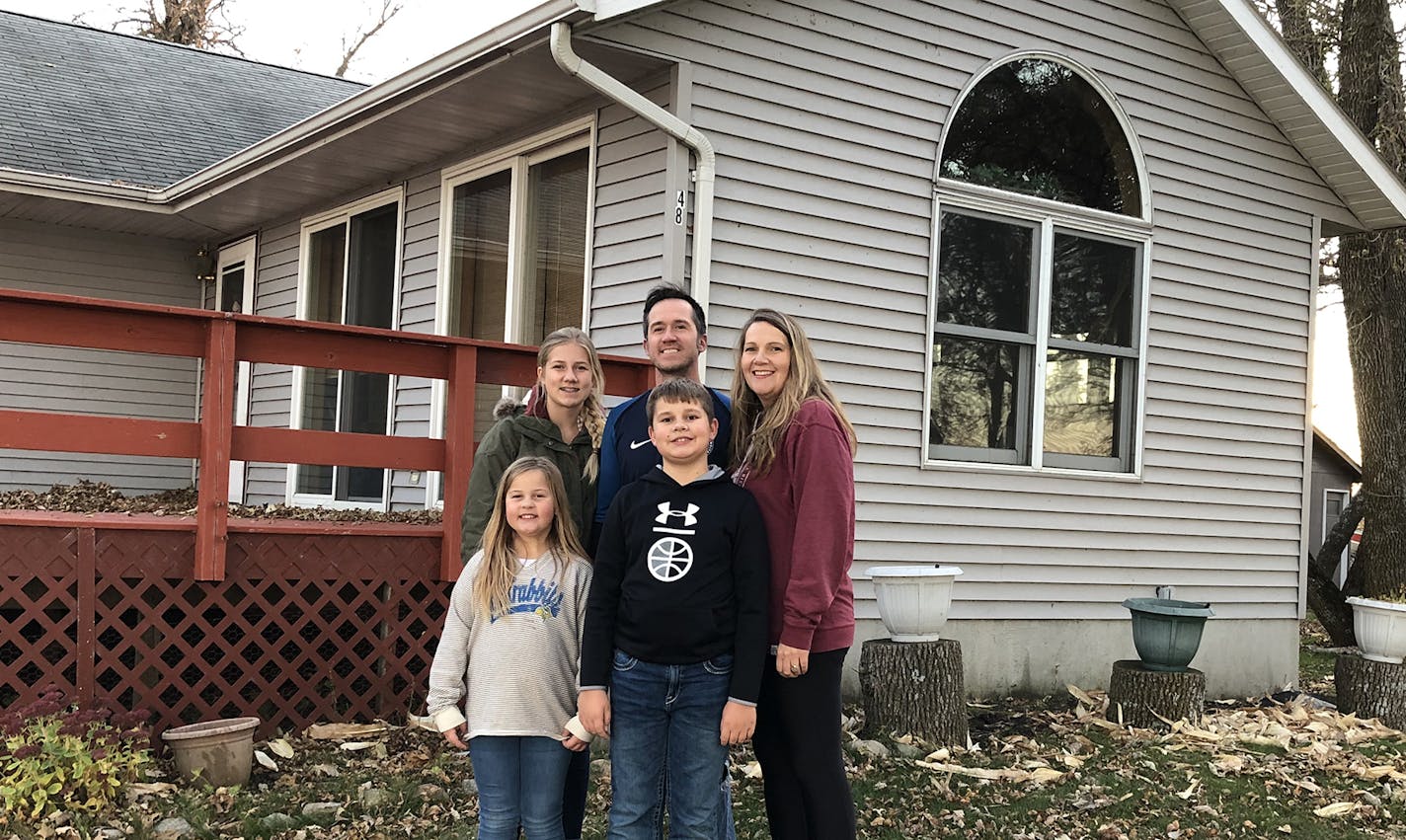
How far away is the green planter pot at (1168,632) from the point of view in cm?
650

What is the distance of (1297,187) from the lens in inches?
324

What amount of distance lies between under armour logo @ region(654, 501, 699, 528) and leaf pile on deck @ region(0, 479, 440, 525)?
3288 millimetres

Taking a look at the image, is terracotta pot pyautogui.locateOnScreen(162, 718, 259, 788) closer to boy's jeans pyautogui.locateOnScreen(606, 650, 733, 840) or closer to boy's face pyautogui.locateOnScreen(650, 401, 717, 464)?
boy's jeans pyautogui.locateOnScreen(606, 650, 733, 840)

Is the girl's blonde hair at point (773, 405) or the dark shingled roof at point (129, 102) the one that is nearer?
the girl's blonde hair at point (773, 405)

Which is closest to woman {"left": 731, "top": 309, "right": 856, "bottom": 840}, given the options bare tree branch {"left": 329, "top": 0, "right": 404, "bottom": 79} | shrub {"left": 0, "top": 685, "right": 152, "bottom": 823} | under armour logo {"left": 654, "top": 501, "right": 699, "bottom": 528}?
under armour logo {"left": 654, "top": 501, "right": 699, "bottom": 528}

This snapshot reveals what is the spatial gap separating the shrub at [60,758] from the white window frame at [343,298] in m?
3.55

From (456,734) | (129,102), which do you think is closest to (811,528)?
(456,734)

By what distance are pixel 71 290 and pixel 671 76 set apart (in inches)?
275

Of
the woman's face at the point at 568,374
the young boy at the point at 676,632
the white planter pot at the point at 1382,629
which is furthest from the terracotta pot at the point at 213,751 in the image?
the white planter pot at the point at 1382,629

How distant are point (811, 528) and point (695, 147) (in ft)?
10.7

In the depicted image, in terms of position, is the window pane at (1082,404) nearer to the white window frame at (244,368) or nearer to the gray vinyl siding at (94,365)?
the white window frame at (244,368)

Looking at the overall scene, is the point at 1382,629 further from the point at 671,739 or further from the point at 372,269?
the point at 372,269

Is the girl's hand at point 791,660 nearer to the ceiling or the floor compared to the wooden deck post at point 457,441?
nearer to the floor

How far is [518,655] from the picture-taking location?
309 centimetres
